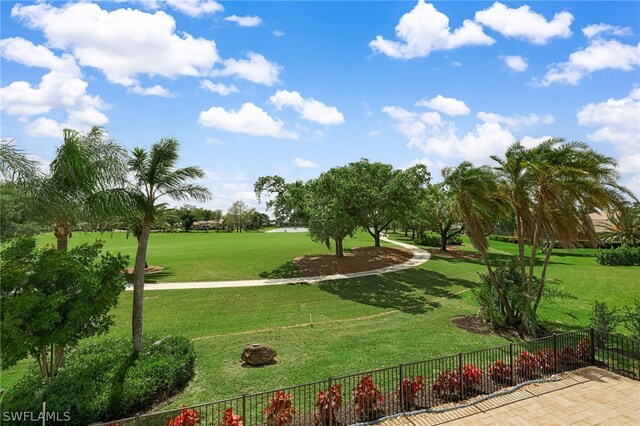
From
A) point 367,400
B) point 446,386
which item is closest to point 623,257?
point 446,386

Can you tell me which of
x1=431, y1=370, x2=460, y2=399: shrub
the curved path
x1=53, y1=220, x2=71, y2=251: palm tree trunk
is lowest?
x1=431, y1=370, x2=460, y2=399: shrub

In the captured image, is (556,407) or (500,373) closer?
(556,407)

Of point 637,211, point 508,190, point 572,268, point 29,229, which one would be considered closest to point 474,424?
point 508,190

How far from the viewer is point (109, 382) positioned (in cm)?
954

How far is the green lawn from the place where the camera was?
11.7 m

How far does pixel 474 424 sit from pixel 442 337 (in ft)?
22.1

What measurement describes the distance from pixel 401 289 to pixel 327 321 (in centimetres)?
890

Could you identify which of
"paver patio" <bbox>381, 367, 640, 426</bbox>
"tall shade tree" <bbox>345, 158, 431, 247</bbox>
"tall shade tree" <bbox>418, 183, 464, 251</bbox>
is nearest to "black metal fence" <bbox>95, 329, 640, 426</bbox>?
"paver patio" <bbox>381, 367, 640, 426</bbox>

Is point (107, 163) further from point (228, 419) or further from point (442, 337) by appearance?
point (442, 337)

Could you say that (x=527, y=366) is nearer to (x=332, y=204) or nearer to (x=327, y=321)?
(x=327, y=321)

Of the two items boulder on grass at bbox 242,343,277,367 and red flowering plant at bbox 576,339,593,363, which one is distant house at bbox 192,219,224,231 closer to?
boulder on grass at bbox 242,343,277,367

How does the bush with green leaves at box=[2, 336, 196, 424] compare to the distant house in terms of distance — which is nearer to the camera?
the bush with green leaves at box=[2, 336, 196, 424]

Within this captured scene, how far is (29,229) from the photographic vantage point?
1078 cm

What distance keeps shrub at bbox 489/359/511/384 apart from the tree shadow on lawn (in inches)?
338
